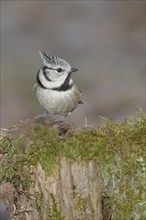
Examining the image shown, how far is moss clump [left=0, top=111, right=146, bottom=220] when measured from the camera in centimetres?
488

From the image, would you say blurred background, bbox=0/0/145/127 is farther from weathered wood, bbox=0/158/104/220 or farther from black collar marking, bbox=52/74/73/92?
weathered wood, bbox=0/158/104/220

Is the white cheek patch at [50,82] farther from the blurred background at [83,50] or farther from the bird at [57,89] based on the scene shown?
the blurred background at [83,50]

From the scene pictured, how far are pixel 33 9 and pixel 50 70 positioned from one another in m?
11.1

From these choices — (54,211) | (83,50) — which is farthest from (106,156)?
(83,50)

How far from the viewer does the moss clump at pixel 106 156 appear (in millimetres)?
4879

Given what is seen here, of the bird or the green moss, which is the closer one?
the green moss

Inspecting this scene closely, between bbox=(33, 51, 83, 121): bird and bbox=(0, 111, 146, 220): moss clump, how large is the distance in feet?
4.91

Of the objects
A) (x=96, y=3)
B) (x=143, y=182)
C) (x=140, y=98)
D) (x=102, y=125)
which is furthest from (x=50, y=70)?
(x=96, y=3)

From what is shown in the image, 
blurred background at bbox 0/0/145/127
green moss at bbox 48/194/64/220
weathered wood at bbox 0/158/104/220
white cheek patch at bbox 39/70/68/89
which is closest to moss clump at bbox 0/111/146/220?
weathered wood at bbox 0/158/104/220

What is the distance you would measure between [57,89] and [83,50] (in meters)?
8.41

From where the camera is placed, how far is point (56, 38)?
15.8 m

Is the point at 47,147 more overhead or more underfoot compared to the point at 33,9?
more underfoot

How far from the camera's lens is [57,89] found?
670 cm

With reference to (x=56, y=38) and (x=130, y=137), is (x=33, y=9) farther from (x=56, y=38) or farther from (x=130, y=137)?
(x=130, y=137)
